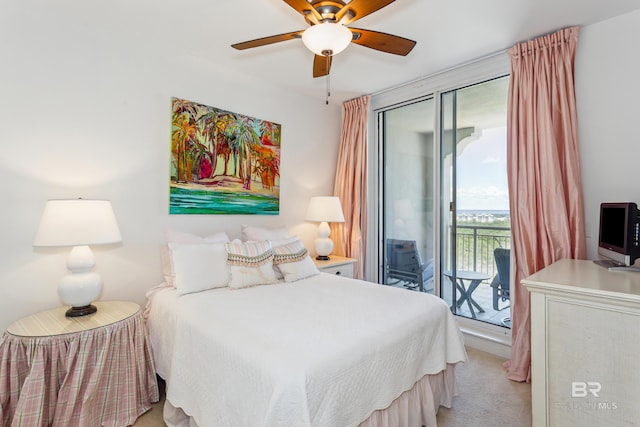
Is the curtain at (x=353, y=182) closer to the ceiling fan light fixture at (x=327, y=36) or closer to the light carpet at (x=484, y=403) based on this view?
the light carpet at (x=484, y=403)

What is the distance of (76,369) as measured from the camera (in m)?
1.67

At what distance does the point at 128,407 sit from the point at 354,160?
309 cm

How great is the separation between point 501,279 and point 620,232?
4.14 ft

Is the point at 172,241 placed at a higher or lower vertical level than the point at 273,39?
lower

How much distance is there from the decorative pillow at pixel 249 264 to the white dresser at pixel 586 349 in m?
1.71

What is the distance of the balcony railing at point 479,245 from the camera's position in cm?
294

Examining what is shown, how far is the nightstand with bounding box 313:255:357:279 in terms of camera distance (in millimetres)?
3247

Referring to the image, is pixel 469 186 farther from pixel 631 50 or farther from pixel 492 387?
pixel 492 387

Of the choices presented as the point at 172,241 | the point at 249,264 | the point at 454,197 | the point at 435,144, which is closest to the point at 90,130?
the point at 172,241

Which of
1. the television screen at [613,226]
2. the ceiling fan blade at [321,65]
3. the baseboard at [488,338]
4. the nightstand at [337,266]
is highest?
the ceiling fan blade at [321,65]

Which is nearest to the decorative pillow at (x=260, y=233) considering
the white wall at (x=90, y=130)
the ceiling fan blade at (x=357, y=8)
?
the white wall at (x=90, y=130)

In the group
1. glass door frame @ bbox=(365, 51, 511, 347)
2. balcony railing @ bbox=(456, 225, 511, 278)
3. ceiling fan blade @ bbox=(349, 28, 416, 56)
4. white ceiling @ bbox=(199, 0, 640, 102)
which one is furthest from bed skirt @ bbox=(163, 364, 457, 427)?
white ceiling @ bbox=(199, 0, 640, 102)

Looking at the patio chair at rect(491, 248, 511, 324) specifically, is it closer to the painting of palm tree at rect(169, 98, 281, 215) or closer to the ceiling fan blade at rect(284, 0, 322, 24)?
the painting of palm tree at rect(169, 98, 281, 215)

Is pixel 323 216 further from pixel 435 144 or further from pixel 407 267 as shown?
pixel 435 144
